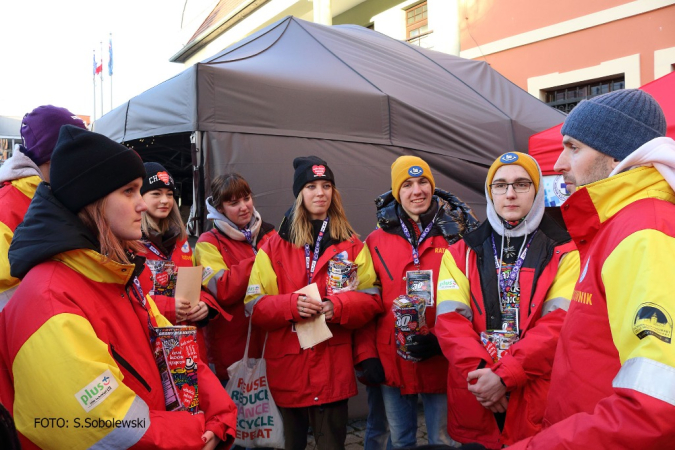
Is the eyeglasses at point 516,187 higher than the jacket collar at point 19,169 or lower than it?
lower

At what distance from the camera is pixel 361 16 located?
51.8ft

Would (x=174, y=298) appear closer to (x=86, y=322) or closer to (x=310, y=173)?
(x=310, y=173)

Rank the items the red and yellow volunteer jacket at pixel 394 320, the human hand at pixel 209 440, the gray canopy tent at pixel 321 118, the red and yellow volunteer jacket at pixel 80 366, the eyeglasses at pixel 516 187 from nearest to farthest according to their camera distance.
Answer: the red and yellow volunteer jacket at pixel 80 366, the human hand at pixel 209 440, the eyeglasses at pixel 516 187, the red and yellow volunteer jacket at pixel 394 320, the gray canopy tent at pixel 321 118

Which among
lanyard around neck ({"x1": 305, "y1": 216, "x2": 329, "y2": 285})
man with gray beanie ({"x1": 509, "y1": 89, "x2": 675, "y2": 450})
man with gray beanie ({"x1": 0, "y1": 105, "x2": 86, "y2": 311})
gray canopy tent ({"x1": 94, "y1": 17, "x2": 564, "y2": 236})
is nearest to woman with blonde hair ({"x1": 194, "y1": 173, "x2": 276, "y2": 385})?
lanyard around neck ({"x1": 305, "y1": 216, "x2": 329, "y2": 285})

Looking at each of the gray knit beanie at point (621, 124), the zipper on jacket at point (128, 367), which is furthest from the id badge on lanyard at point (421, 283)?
the zipper on jacket at point (128, 367)

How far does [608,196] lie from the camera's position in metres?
1.58

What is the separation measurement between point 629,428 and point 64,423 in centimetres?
159

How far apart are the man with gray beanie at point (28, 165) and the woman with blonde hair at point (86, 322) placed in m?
1.05

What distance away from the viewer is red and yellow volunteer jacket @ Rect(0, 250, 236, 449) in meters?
1.62

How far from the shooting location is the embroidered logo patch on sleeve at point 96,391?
5.35 ft

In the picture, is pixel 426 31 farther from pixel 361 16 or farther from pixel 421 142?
pixel 421 142

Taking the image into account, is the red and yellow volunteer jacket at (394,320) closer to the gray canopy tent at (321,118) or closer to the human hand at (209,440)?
the human hand at (209,440)

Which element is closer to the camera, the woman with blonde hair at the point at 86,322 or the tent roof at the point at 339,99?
the woman with blonde hair at the point at 86,322

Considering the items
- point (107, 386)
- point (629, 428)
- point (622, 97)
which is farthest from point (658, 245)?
point (107, 386)
